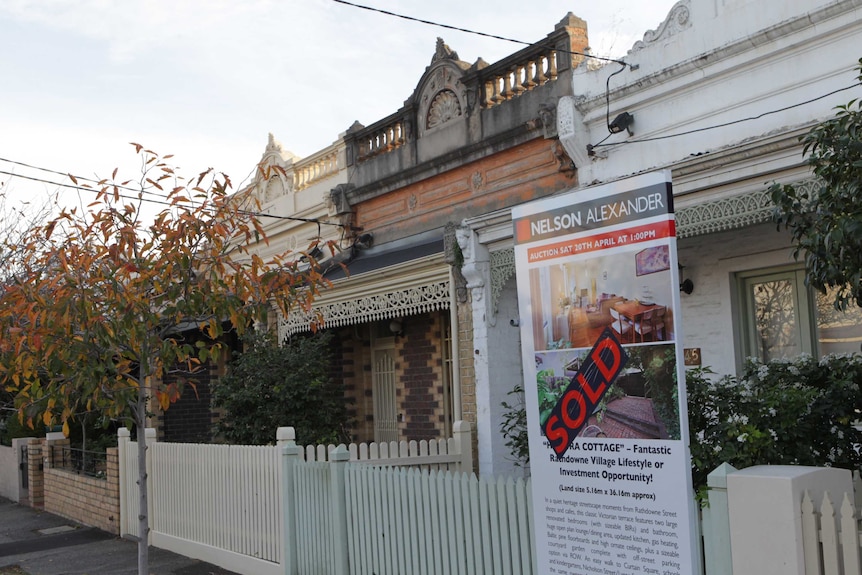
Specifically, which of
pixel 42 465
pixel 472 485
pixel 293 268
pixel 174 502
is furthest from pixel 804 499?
pixel 42 465

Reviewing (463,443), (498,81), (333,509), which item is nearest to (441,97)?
(498,81)

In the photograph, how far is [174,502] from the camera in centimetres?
1090

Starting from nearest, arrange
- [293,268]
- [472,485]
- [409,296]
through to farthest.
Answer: [472,485] → [293,268] → [409,296]

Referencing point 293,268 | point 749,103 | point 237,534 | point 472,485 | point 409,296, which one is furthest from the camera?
point 409,296

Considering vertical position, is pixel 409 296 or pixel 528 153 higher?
pixel 528 153

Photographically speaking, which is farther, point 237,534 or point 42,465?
point 42,465

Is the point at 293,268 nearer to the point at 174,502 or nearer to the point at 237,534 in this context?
the point at 237,534

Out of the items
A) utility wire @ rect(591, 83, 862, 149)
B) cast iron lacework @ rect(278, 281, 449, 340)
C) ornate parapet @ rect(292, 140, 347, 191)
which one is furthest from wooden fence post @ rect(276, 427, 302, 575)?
ornate parapet @ rect(292, 140, 347, 191)

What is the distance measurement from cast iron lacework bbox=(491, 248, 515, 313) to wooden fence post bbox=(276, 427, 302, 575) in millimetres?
3143

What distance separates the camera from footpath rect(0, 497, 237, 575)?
9.98 m

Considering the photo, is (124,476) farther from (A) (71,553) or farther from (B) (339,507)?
(B) (339,507)

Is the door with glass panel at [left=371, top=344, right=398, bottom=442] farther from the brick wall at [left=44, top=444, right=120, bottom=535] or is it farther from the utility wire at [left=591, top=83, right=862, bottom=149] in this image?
the utility wire at [left=591, top=83, right=862, bottom=149]

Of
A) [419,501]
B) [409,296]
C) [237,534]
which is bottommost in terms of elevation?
[237,534]

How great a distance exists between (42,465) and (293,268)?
9898 millimetres
